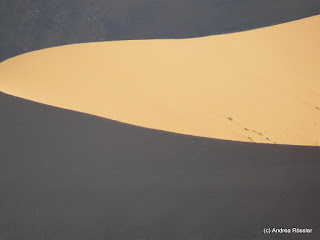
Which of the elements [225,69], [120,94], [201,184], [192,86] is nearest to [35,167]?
[201,184]

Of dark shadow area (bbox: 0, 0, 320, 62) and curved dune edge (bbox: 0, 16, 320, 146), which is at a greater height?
dark shadow area (bbox: 0, 0, 320, 62)

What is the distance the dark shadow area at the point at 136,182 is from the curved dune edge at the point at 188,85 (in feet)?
1.55

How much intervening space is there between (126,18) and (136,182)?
11.4m

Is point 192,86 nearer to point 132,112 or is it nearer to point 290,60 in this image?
point 132,112

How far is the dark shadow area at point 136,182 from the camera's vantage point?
403 centimetres

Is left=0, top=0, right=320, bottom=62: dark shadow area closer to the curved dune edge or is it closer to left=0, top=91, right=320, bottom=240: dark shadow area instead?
the curved dune edge

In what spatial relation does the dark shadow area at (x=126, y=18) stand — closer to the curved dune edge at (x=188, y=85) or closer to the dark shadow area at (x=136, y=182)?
the curved dune edge at (x=188, y=85)

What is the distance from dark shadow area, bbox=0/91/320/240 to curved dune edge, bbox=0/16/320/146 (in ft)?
1.55

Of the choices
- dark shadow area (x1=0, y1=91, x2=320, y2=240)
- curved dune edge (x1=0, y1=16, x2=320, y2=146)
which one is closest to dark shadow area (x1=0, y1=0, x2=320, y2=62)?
curved dune edge (x1=0, y1=16, x2=320, y2=146)

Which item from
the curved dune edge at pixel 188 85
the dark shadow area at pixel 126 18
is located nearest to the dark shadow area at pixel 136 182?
the curved dune edge at pixel 188 85

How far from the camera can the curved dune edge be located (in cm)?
623

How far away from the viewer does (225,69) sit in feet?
30.2

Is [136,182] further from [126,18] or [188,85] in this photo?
[126,18]

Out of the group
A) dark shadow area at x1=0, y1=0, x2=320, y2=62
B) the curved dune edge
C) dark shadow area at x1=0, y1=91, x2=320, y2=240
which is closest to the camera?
dark shadow area at x1=0, y1=91, x2=320, y2=240
